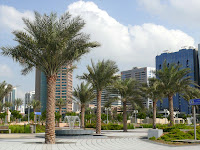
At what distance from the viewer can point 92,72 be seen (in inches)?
1150

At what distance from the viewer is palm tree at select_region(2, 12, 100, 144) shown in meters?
18.6

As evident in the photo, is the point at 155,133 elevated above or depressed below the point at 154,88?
below

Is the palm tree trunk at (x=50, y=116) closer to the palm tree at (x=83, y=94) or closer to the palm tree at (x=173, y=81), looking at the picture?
the palm tree at (x=173, y=81)

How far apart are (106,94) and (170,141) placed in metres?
17.4

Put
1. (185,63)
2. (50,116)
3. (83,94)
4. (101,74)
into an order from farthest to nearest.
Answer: (185,63)
(83,94)
(101,74)
(50,116)

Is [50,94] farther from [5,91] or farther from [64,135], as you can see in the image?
[5,91]

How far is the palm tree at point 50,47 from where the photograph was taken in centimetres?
1859

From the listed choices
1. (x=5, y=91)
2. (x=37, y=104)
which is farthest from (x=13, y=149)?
(x=37, y=104)

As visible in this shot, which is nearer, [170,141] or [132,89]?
[170,141]

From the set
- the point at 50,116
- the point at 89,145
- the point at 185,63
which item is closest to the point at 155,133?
the point at 89,145

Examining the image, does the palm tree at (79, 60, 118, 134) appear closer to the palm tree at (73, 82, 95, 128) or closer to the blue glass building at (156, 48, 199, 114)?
the palm tree at (73, 82, 95, 128)

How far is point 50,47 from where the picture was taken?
18672 mm

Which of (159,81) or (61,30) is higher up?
(61,30)

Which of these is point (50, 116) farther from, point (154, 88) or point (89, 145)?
point (154, 88)
